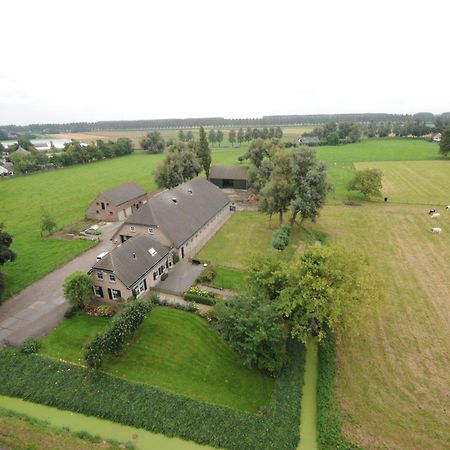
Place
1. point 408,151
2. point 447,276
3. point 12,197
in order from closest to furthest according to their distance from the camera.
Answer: point 447,276, point 12,197, point 408,151

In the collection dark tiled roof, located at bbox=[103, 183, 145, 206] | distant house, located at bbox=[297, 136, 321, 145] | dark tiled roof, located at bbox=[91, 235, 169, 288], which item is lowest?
distant house, located at bbox=[297, 136, 321, 145]

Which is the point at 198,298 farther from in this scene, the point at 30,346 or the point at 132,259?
the point at 30,346

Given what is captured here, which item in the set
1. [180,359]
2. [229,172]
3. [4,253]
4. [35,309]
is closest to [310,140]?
[229,172]

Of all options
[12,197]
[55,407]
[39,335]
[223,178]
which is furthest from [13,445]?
[12,197]

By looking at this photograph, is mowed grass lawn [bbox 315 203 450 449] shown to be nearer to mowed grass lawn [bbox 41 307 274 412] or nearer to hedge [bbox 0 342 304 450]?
hedge [bbox 0 342 304 450]

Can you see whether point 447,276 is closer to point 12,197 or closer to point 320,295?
point 320,295

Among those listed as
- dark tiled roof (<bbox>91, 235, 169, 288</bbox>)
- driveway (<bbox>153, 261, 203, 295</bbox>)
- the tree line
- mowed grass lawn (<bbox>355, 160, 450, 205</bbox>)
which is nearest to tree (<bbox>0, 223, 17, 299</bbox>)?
A: dark tiled roof (<bbox>91, 235, 169, 288</bbox>)

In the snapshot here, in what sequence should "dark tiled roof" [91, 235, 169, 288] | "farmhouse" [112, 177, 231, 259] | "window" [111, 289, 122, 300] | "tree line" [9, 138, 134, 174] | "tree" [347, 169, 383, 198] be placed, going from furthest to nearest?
"tree line" [9, 138, 134, 174] → "tree" [347, 169, 383, 198] → "farmhouse" [112, 177, 231, 259] → "window" [111, 289, 122, 300] → "dark tiled roof" [91, 235, 169, 288]
